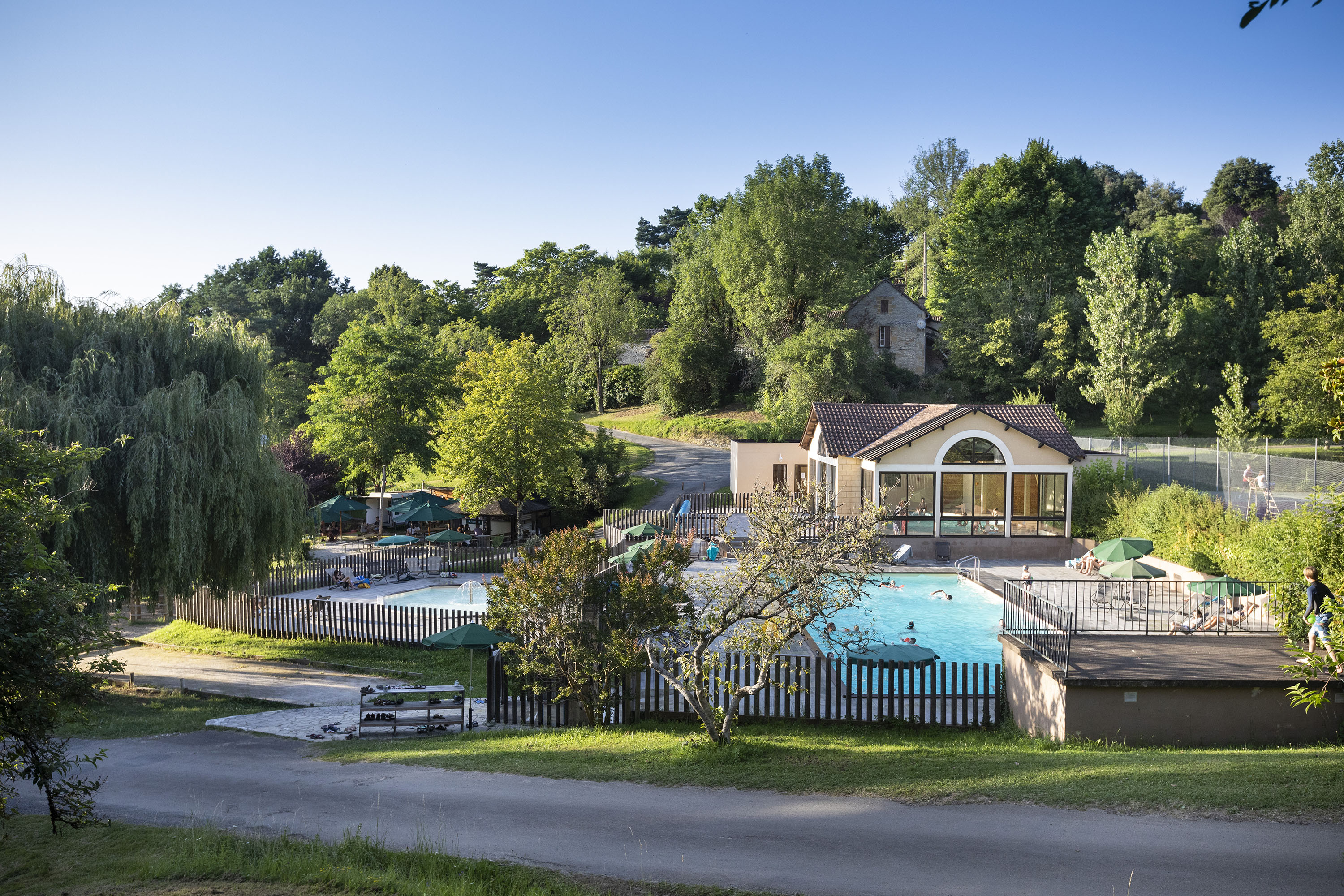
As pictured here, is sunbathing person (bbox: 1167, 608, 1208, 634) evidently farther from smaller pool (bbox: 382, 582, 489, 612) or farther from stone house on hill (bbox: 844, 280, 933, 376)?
stone house on hill (bbox: 844, 280, 933, 376)

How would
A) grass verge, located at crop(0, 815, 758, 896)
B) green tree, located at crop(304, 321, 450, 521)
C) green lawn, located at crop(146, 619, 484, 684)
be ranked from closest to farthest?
grass verge, located at crop(0, 815, 758, 896), green lawn, located at crop(146, 619, 484, 684), green tree, located at crop(304, 321, 450, 521)

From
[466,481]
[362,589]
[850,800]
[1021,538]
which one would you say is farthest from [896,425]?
[850,800]

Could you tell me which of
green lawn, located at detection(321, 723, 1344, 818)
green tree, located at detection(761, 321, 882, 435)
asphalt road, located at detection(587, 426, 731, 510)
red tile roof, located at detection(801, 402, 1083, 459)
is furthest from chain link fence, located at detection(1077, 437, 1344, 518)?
asphalt road, located at detection(587, 426, 731, 510)

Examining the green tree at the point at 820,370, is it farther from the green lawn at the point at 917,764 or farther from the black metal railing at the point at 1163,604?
the green lawn at the point at 917,764

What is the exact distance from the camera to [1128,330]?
1752 inches

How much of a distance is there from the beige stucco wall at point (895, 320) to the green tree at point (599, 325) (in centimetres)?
1563

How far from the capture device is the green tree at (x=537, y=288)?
225ft

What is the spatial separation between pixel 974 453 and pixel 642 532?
1189 centimetres

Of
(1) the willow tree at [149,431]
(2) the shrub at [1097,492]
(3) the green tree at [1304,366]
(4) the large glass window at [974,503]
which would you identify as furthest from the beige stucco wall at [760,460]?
(3) the green tree at [1304,366]

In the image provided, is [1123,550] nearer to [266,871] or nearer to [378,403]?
[266,871]

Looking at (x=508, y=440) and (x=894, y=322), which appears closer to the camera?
(x=508, y=440)

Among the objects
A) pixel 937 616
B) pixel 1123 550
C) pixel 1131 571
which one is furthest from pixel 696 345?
pixel 1131 571

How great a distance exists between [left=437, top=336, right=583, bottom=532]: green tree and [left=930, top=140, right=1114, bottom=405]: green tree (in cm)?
2759

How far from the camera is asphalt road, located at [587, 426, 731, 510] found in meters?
39.8
